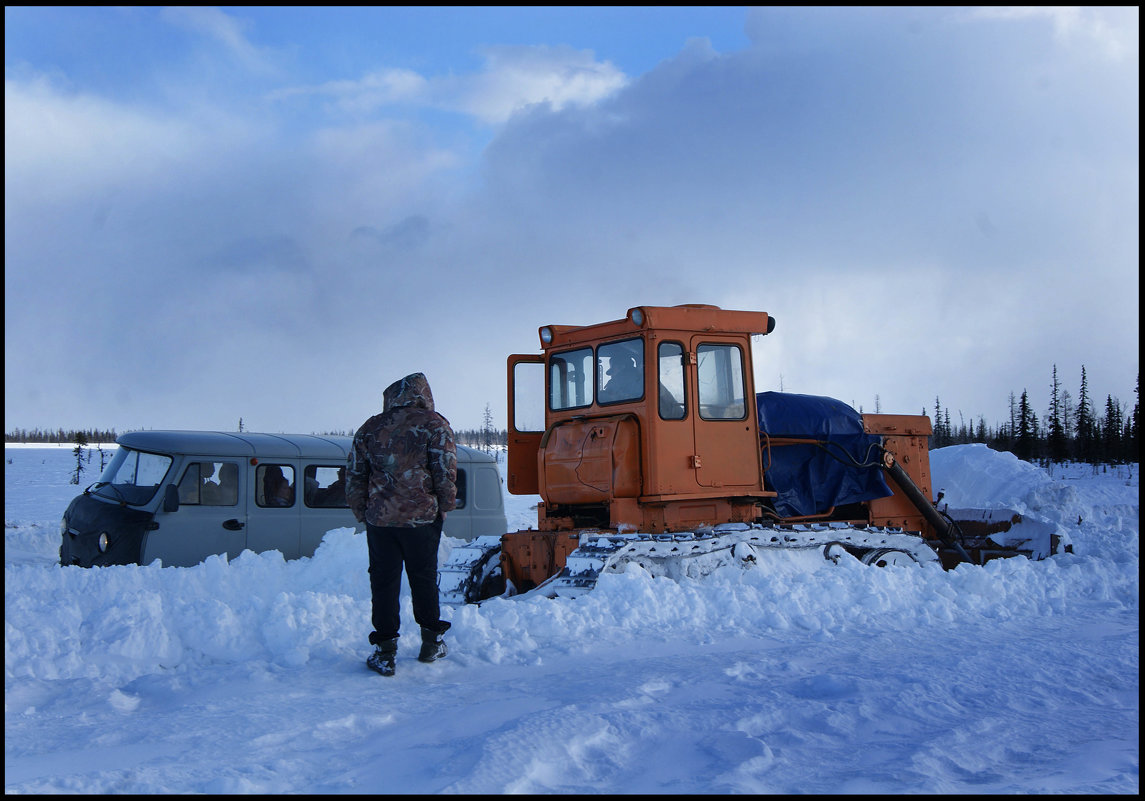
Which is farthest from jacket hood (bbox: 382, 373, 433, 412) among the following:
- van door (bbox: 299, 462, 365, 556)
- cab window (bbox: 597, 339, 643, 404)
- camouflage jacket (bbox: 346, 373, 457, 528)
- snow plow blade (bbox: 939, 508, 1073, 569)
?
snow plow blade (bbox: 939, 508, 1073, 569)

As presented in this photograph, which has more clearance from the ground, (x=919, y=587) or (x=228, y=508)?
(x=228, y=508)

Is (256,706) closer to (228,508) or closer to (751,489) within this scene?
(751,489)

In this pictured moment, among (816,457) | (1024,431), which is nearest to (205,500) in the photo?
(816,457)

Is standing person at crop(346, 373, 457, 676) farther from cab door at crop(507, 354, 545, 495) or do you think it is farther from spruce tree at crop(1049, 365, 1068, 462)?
spruce tree at crop(1049, 365, 1068, 462)

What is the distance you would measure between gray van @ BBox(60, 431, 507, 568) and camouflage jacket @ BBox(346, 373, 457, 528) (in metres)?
6.05

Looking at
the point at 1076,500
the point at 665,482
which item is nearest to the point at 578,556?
the point at 665,482

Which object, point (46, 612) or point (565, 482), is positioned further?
point (565, 482)

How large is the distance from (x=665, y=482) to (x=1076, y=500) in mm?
14861

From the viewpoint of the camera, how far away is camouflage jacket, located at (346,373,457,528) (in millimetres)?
5973

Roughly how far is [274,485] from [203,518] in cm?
109

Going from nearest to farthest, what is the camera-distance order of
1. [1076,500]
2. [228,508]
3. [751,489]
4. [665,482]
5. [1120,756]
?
1. [1120,756]
2. [665,482]
3. [751,489]
4. [228,508]
5. [1076,500]

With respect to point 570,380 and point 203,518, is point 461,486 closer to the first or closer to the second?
point 203,518

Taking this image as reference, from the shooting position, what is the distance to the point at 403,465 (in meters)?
6.02

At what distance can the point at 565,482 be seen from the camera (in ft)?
30.9
